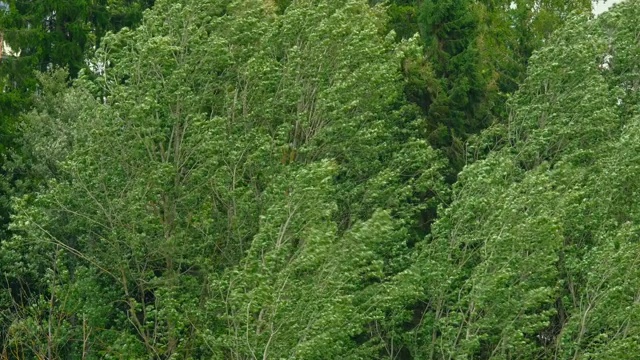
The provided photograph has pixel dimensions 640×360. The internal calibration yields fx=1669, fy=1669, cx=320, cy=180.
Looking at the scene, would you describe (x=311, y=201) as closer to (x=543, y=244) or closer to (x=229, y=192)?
(x=229, y=192)

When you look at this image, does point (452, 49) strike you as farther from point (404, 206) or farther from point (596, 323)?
point (596, 323)

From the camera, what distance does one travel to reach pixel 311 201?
124 feet

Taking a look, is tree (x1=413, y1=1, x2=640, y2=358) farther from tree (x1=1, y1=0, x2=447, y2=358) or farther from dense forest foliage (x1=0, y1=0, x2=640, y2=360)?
tree (x1=1, y1=0, x2=447, y2=358)

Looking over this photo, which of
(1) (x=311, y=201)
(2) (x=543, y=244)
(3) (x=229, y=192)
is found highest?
(3) (x=229, y=192)

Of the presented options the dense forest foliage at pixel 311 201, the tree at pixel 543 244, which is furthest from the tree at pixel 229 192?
the tree at pixel 543 244

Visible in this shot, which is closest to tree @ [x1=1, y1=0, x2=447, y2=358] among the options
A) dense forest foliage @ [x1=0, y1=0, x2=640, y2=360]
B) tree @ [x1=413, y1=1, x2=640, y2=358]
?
dense forest foliage @ [x1=0, y1=0, x2=640, y2=360]

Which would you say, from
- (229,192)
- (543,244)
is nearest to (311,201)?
(229,192)

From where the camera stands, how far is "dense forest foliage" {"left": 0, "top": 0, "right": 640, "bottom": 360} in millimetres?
37625

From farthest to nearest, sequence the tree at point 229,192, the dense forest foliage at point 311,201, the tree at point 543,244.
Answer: the tree at point 543,244
the dense forest foliage at point 311,201
the tree at point 229,192

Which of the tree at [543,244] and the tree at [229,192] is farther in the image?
the tree at [543,244]

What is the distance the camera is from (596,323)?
38.7 m

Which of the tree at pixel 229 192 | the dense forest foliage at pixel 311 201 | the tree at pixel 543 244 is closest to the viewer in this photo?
the tree at pixel 229 192

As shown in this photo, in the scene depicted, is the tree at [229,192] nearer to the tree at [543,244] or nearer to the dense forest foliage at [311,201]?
the dense forest foliage at [311,201]

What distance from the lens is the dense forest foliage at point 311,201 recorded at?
37625 millimetres
